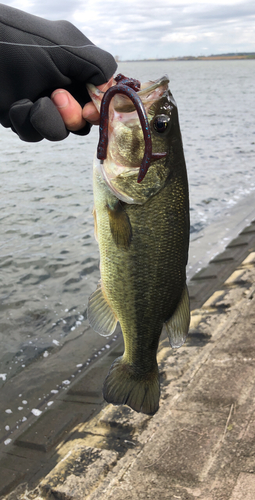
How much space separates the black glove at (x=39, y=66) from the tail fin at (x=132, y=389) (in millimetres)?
1431

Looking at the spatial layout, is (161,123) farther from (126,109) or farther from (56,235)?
(56,235)

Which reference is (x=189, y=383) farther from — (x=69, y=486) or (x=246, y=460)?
(x=69, y=486)

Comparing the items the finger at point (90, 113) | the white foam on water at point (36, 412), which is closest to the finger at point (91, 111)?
the finger at point (90, 113)

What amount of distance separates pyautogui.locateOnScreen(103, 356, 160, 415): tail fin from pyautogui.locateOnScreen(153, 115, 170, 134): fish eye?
54.3 inches

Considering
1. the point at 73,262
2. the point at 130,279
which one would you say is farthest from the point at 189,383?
the point at 73,262

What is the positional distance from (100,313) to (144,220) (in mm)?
683

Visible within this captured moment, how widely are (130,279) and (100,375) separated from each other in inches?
137

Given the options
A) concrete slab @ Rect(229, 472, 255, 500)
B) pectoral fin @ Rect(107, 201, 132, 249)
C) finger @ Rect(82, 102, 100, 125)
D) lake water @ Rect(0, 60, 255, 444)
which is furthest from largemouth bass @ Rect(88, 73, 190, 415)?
lake water @ Rect(0, 60, 255, 444)

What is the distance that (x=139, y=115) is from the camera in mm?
1781

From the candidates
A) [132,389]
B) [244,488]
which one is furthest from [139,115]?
[244,488]

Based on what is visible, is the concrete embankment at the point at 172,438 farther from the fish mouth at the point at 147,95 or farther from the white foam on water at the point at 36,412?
the fish mouth at the point at 147,95

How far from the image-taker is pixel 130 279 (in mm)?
2305

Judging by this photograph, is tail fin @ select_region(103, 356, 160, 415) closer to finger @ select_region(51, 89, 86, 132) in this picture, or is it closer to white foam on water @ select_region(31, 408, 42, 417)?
finger @ select_region(51, 89, 86, 132)

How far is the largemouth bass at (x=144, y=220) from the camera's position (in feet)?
6.91
